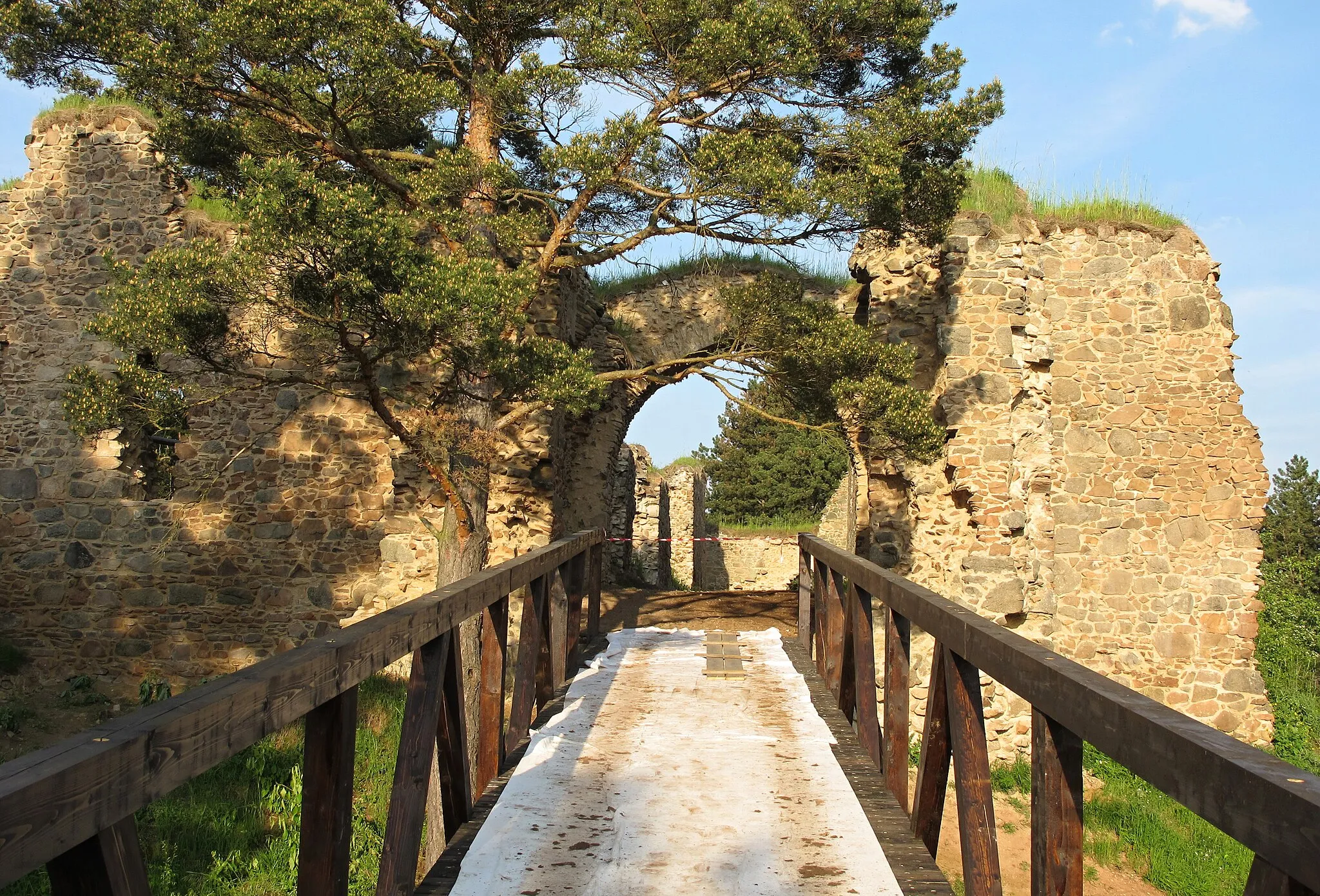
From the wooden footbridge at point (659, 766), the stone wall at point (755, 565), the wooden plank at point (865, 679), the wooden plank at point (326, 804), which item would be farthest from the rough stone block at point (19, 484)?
the stone wall at point (755, 565)

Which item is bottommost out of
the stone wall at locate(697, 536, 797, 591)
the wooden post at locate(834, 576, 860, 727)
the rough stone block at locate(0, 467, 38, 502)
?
the stone wall at locate(697, 536, 797, 591)

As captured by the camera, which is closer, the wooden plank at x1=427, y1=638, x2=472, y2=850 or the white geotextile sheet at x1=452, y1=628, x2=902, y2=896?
the white geotextile sheet at x1=452, y1=628, x2=902, y2=896

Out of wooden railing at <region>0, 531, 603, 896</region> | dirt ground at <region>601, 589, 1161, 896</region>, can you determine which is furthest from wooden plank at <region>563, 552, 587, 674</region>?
dirt ground at <region>601, 589, 1161, 896</region>

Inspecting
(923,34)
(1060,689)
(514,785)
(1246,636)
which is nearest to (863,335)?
(923,34)

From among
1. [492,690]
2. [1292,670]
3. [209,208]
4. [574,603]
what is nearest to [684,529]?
[209,208]

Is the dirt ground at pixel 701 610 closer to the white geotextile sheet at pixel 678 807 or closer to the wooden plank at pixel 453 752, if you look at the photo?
the white geotextile sheet at pixel 678 807

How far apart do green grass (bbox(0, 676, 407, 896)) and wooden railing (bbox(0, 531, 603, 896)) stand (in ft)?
9.25

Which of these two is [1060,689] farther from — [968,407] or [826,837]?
[968,407]

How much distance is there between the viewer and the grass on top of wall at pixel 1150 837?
730 centimetres

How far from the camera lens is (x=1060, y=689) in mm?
2029

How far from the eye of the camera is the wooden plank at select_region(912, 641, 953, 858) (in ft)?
9.42

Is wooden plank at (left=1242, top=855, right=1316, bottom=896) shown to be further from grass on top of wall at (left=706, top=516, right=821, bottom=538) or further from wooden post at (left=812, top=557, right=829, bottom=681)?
grass on top of wall at (left=706, top=516, right=821, bottom=538)

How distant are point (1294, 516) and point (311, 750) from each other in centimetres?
2418

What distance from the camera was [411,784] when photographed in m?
2.45
